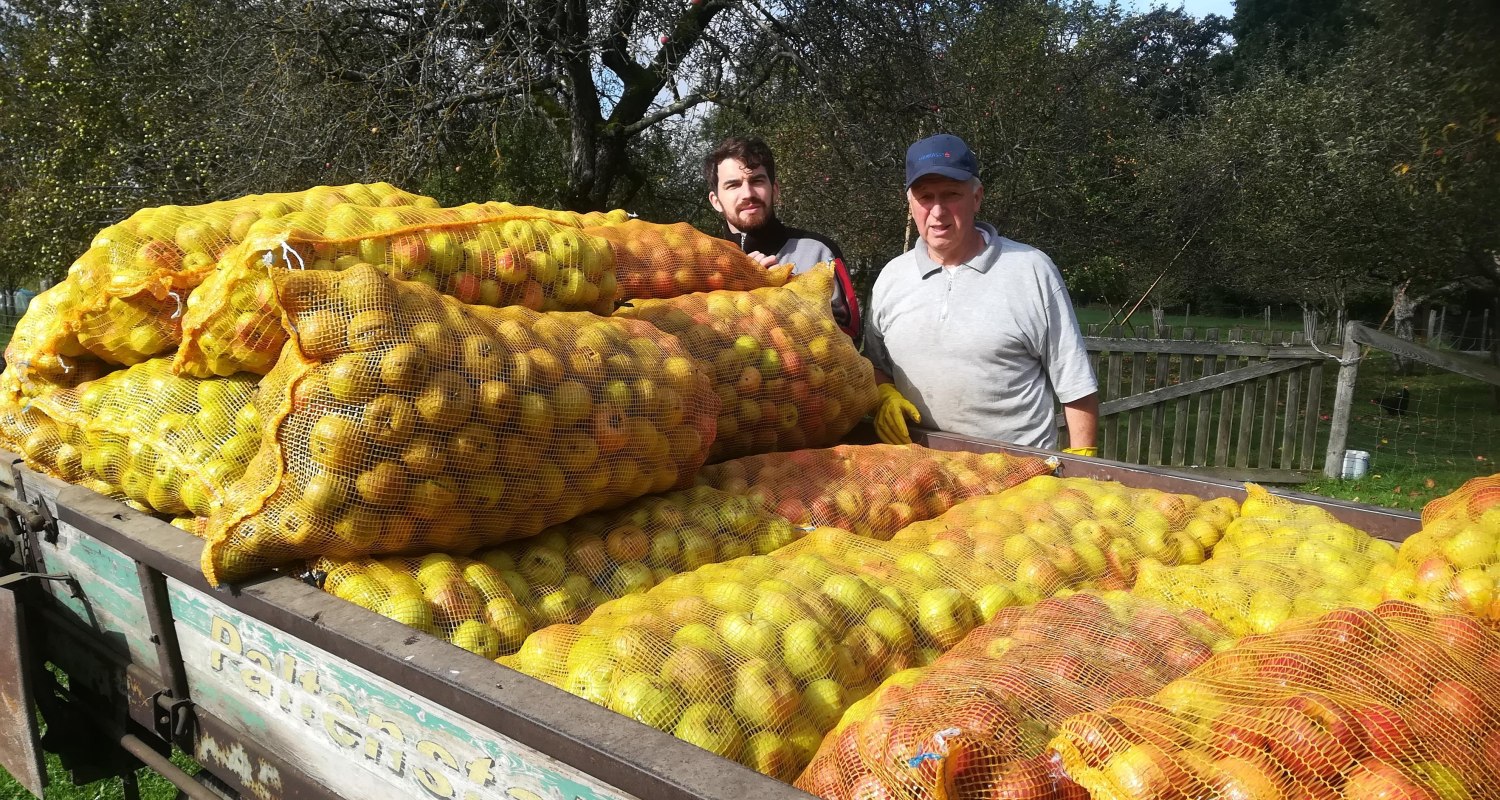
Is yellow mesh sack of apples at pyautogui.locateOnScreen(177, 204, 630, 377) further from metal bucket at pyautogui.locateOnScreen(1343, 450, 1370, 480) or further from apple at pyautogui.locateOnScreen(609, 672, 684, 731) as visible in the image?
metal bucket at pyautogui.locateOnScreen(1343, 450, 1370, 480)

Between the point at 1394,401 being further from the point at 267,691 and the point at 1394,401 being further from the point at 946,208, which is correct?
the point at 267,691

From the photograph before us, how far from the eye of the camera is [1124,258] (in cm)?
1532

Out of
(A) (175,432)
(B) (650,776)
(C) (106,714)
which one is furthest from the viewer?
(C) (106,714)

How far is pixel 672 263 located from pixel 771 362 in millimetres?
477

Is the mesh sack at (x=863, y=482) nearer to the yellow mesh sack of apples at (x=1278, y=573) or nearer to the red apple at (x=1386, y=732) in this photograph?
the yellow mesh sack of apples at (x=1278, y=573)

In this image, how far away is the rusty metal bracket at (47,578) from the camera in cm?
220

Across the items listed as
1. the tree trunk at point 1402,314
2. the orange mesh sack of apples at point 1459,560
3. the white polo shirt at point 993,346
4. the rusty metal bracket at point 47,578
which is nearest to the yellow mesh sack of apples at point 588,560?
the rusty metal bracket at point 47,578

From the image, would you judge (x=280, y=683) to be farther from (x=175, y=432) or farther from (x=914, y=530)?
(x=914, y=530)

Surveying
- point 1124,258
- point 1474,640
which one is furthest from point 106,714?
point 1124,258

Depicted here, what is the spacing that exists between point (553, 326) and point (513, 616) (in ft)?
2.23

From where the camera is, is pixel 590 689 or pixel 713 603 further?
pixel 713 603

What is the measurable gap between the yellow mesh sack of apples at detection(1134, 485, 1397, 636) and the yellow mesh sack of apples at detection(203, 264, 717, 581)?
1.26 metres

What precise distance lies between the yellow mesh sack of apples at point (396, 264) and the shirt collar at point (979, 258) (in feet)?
5.15

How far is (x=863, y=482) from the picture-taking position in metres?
2.59
